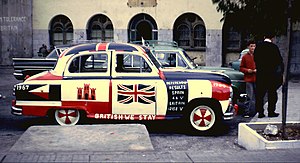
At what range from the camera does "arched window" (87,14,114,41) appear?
80.9 ft

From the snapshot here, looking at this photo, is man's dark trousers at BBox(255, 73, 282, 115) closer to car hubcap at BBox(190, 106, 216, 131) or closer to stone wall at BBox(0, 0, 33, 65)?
car hubcap at BBox(190, 106, 216, 131)

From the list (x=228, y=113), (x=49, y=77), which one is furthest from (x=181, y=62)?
(x=49, y=77)

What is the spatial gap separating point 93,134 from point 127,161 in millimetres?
1830

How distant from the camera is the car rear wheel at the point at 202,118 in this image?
9.05 metres

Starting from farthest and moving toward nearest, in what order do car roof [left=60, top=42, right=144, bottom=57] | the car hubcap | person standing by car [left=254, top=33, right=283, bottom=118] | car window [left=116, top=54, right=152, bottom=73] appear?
person standing by car [left=254, top=33, right=283, bottom=118]
car roof [left=60, top=42, right=144, bottom=57]
car window [left=116, top=54, right=152, bottom=73]
the car hubcap

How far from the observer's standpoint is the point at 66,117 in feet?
30.5

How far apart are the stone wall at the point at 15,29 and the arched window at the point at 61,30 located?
4.05 ft

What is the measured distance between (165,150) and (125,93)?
166cm

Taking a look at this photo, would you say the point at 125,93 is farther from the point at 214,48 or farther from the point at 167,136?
the point at 214,48

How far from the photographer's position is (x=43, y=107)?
30.0 ft

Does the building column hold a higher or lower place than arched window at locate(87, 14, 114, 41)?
lower

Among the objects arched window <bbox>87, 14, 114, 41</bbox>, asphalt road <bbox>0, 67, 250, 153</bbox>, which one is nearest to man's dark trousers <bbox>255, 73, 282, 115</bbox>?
asphalt road <bbox>0, 67, 250, 153</bbox>

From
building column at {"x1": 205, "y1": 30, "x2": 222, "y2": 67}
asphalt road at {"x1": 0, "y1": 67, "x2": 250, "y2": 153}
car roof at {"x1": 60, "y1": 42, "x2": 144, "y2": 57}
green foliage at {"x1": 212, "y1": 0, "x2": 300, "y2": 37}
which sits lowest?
asphalt road at {"x1": 0, "y1": 67, "x2": 250, "y2": 153}

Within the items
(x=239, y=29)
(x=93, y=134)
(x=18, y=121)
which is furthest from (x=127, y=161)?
(x=239, y=29)
